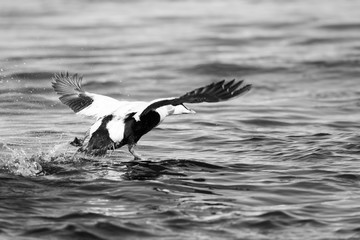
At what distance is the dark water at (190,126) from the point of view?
6719mm

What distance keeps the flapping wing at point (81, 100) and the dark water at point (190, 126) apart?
18.8 inches

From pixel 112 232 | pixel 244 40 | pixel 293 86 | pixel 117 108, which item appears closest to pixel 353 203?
pixel 112 232

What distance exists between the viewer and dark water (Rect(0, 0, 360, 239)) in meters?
6.72

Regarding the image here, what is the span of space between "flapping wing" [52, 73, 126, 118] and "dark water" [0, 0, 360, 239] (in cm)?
48

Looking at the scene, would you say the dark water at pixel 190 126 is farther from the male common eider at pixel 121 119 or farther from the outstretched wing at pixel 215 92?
the outstretched wing at pixel 215 92

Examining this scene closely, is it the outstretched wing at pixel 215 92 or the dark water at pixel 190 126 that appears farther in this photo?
the outstretched wing at pixel 215 92

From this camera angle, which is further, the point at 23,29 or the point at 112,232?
the point at 23,29

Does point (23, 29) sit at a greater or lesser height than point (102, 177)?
greater

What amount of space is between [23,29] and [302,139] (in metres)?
10.3

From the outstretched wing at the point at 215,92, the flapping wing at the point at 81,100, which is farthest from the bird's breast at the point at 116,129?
the outstretched wing at the point at 215,92

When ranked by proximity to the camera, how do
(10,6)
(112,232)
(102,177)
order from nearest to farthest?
(112,232), (102,177), (10,6)

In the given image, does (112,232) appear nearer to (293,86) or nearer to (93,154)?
(93,154)

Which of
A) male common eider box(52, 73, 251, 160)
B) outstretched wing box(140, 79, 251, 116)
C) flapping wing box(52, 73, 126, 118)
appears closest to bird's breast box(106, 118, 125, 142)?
male common eider box(52, 73, 251, 160)

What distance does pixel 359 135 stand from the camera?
999cm
